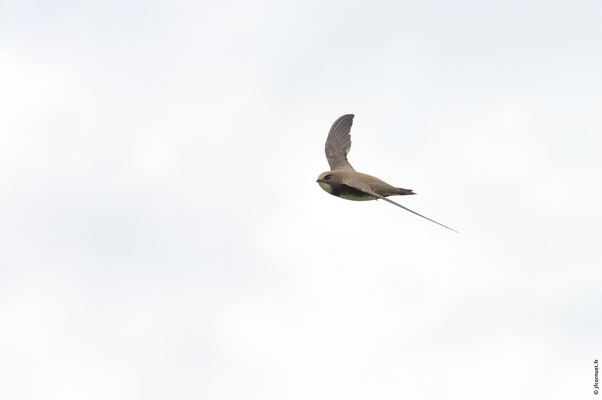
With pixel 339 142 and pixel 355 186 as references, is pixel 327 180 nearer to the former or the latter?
pixel 355 186

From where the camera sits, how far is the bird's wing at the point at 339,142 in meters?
38.2

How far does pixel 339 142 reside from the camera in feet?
129

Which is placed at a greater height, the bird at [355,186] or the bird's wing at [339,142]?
the bird's wing at [339,142]

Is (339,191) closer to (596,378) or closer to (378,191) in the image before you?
(378,191)

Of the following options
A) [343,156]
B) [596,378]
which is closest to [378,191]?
[343,156]

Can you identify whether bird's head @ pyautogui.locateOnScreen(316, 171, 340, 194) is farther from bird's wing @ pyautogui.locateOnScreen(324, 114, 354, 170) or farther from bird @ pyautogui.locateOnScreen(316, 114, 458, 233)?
bird's wing @ pyautogui.locateOnScreen(324, 114, 354, 170)

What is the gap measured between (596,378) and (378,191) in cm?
1234

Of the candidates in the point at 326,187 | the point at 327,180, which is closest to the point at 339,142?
the point at 326,187

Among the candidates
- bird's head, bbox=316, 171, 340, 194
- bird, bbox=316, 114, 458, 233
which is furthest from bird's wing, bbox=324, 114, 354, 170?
bird's head, bbox=316, 171, 340, 194

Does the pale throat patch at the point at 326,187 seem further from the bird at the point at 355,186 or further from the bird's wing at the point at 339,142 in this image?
the bird's wing at the point at 339,142

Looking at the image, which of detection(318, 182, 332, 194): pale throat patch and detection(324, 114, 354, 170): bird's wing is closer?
detection(318, 182, 332, 194): pale throat patch

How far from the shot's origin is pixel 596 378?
36938 millimetres

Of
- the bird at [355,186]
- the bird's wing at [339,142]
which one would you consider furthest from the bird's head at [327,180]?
the bird's wing at [339,142]

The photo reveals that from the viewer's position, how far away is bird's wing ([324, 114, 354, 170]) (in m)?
38.2
